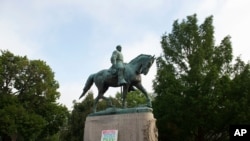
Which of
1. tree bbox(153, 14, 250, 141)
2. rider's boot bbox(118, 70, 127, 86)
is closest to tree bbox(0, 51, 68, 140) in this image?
tree bbox(153, 14, 250, 141)

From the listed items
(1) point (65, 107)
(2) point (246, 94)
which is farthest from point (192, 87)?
(1) point (65, 107)

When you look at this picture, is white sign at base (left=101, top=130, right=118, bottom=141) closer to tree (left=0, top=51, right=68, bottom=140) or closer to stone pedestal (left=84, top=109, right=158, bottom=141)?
stone pedestal (left=84, top=109, right=158, bottom=141)

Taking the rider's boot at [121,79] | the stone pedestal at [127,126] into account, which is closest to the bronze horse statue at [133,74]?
the rider's boot at [121,79]

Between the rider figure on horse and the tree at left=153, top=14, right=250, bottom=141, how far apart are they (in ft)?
35.6

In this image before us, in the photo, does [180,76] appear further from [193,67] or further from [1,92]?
[1,92]

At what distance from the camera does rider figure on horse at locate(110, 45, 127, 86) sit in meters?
14.6

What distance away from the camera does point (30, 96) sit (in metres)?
35.3

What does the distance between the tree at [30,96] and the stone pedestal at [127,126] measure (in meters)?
19.3

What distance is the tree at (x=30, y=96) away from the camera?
110 feet

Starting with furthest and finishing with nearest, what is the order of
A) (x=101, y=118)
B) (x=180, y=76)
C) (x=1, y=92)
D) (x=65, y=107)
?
(x=65, y=107), (x=1, y=92), (x=180, y=76), (x=101, y=118)

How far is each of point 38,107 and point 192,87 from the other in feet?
52.2

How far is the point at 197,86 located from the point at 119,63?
469 inches

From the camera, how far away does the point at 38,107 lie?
117 feet

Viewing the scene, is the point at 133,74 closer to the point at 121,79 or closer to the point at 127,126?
the point at 121,79
